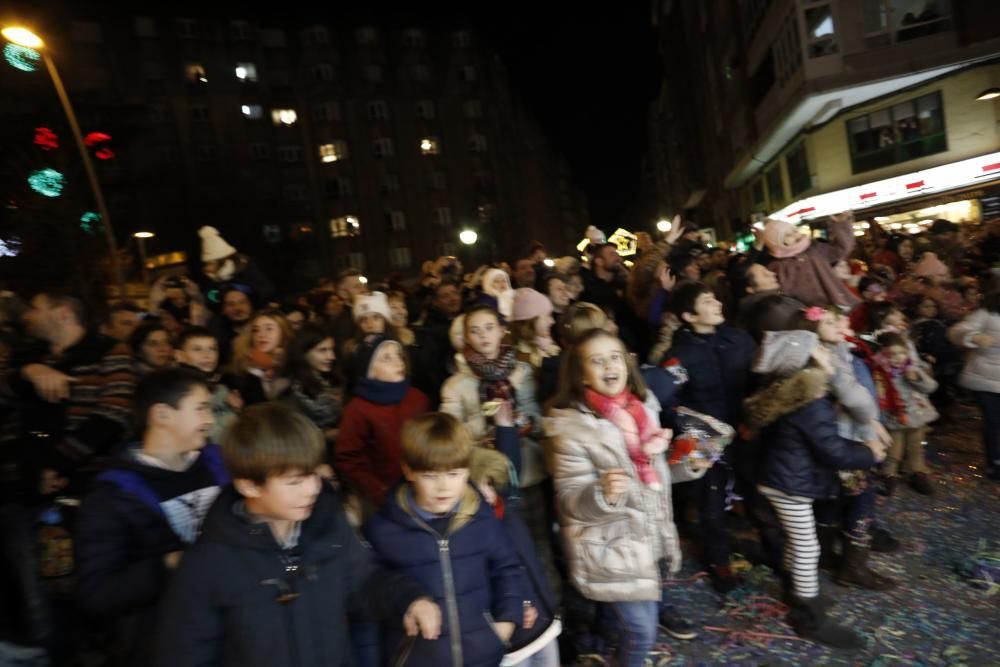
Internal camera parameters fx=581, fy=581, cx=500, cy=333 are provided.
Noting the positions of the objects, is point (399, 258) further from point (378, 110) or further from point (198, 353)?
point (198, 353)

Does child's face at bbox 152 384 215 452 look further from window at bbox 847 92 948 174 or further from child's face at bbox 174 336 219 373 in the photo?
window at bbox 847 92 948 174

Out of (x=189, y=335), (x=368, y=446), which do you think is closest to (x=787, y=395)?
(x=368, y=446)

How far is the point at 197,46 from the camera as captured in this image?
42.6 metres

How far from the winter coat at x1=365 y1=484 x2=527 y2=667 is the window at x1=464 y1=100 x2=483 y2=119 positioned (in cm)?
5173

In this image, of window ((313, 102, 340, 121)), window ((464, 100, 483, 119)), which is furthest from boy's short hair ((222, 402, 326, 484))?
window ((464, 100, 483, 119))

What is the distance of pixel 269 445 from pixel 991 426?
262 inches

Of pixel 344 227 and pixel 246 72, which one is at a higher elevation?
pixel 246 72

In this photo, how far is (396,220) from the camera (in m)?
46.9

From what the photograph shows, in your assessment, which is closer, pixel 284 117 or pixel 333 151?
pixel 284 117

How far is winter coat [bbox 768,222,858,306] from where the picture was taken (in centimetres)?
576

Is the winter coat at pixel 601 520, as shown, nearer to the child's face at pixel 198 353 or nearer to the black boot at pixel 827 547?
the black boot at pixel 827 547

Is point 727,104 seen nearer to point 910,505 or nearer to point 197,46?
A: point 910,505

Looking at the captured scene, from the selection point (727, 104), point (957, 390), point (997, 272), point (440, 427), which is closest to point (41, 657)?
point (440, 427)

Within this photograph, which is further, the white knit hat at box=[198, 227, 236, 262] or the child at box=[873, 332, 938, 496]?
the white knit hat at box=[198, 227, 236, 262]
